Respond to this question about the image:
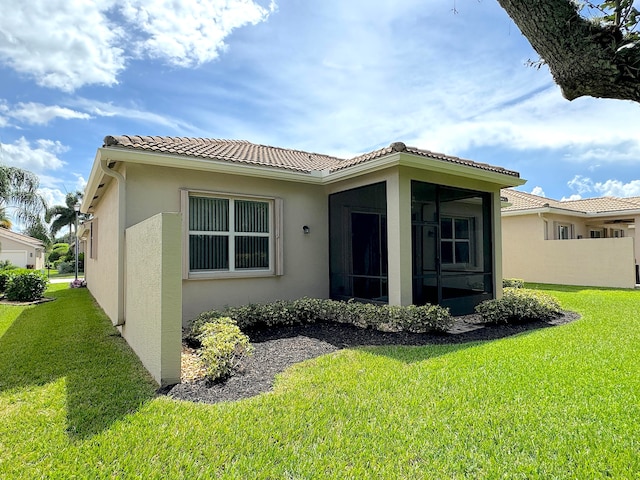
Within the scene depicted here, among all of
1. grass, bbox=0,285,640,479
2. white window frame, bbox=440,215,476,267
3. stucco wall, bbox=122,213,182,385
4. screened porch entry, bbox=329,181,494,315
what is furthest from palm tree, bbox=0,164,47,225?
white window frame, bbox=440,215,476,267

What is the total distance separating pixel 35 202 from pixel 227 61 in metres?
18.9

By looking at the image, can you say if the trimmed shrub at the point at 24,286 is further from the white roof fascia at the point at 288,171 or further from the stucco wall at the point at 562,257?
the stucco wall at the point at 562,257

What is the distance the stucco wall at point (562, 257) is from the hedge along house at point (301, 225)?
1081cm

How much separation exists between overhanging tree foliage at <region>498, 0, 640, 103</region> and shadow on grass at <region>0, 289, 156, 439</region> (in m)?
5.75

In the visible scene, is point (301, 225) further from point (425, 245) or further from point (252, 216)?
point (425, 245)

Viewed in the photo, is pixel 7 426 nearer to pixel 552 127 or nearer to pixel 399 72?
pixel 399 72

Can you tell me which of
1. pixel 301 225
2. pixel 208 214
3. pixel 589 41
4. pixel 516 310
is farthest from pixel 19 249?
pixel 589 41

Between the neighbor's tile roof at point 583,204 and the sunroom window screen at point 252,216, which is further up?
the neighbor's tile roof at point 583,204

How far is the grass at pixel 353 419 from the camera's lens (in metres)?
3.28

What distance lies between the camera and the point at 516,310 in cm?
956

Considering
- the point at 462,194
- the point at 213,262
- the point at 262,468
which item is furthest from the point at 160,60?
the point at 262,468

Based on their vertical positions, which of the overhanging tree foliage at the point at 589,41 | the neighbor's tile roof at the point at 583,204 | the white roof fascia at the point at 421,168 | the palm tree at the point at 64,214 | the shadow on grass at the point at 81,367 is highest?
the palm tree at the point at 64,214

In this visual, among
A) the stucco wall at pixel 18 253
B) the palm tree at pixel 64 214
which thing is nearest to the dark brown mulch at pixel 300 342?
the stucco wall at pixel 18 253

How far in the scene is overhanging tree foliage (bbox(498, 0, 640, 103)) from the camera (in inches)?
116
